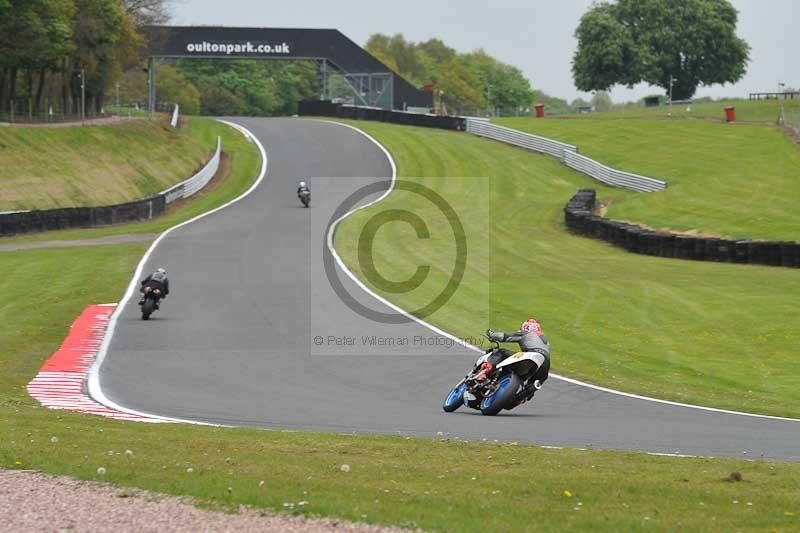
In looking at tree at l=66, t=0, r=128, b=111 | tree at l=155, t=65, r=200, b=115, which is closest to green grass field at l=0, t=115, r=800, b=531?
tree at l=66, t=0, r=128, b=111

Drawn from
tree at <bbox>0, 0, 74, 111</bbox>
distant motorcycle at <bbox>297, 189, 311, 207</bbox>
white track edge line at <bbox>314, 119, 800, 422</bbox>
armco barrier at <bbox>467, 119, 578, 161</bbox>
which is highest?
tree at <bbox>0, 0, 74, 111</bbox>

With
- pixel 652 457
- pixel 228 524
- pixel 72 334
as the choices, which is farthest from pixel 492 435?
pixel 72 334

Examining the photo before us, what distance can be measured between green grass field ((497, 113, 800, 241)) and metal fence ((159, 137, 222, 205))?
2043 cm

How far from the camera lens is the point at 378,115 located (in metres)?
84.3

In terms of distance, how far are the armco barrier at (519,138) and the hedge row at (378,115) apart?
6.22 ft

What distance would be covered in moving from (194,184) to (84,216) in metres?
11.3

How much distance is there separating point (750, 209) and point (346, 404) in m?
29.3

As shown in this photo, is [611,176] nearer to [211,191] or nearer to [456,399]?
[211,191]

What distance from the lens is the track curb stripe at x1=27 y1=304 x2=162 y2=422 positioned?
1677cm

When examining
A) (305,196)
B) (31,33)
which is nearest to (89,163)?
(31,33)

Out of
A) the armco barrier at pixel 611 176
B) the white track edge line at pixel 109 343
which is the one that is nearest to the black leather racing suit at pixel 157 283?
the white track edge line at pixel 109 343

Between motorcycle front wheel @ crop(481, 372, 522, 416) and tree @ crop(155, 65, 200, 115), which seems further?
tree @ crop(155, 65, 200, 115)

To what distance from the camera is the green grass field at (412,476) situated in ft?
30.6

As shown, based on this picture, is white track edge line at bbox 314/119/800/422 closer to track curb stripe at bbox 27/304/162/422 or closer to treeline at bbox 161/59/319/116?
track curb stripe at bbox 27/304/162/422
